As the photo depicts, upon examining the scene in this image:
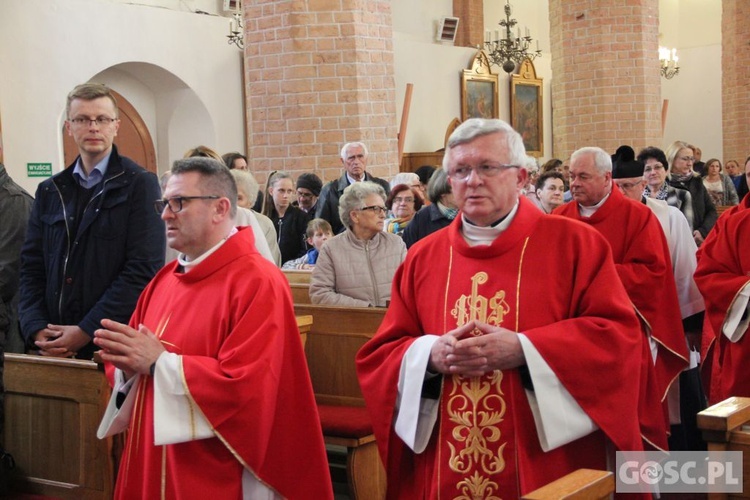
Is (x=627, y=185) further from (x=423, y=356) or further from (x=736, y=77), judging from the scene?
(x=736, y=77)

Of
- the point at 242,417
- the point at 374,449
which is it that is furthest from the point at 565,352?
the point at 374,449

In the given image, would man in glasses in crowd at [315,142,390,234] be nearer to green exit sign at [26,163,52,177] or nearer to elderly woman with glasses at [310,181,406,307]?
elderly woman with glasses at [310,181,406,307]

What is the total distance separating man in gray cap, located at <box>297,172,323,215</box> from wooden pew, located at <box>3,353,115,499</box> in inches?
157

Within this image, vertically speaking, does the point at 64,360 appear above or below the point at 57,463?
above

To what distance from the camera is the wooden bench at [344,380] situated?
459 cm

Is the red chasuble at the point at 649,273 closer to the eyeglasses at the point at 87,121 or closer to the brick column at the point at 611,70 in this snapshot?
the eyeglasses at the point at 87,121

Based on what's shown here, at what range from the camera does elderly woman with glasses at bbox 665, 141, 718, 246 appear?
304 inches

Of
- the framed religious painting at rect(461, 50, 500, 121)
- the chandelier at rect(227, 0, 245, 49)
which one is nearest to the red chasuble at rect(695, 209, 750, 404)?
the chandelier at rect(227, 0, 245, 49)

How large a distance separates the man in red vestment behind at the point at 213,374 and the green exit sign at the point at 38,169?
26.9 ft

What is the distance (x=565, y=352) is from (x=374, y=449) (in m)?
1.93

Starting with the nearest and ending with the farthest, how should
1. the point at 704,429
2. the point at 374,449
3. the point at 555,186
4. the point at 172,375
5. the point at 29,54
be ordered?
the point at 704,429, the point at 172,375, the point at 374,449, the point at 555,186, the point at 29,54

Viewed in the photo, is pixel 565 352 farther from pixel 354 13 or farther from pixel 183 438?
pixel 354 13

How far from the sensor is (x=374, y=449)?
4621mm

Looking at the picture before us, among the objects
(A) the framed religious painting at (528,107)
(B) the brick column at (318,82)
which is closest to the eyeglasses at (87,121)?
(B) the brick column at (318,82)
